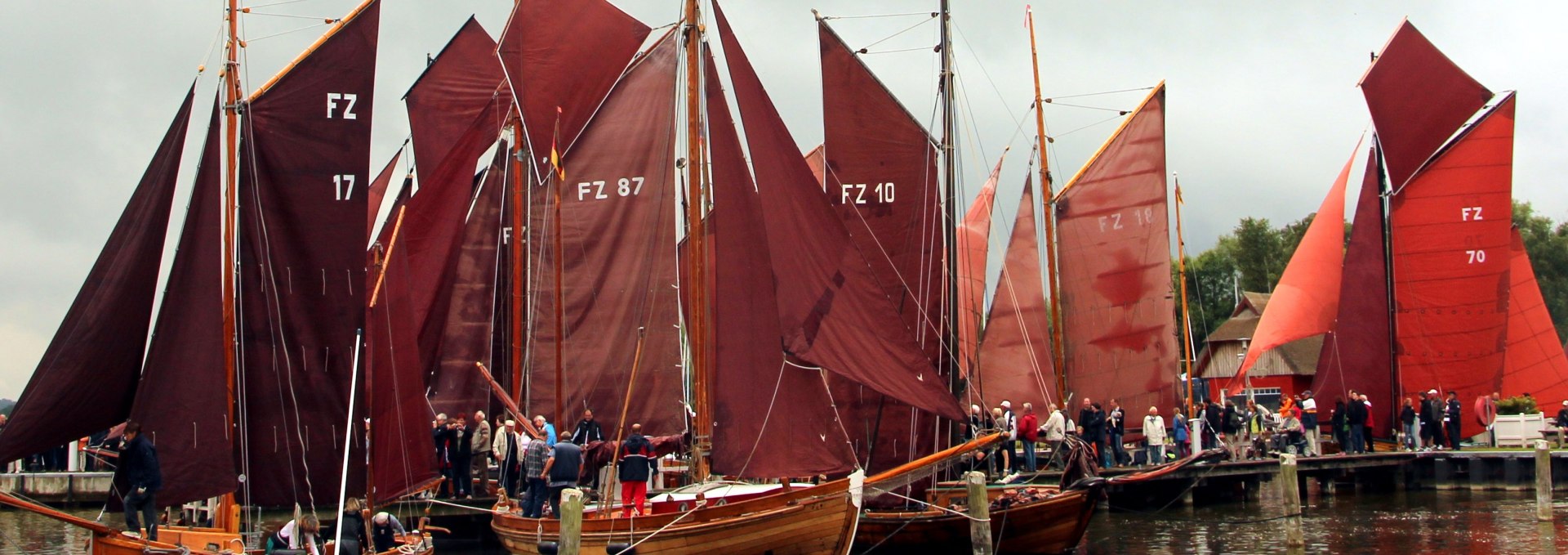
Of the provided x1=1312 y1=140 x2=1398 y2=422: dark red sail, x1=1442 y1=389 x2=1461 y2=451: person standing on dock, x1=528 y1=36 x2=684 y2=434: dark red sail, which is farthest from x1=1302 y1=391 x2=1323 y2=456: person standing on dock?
x1=528 y1=36 x2=684 y2=434: dark red sail

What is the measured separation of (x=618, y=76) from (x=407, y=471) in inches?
410

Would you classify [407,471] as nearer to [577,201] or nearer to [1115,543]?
[577,201]

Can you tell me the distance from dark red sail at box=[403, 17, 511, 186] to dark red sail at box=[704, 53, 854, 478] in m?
17.2

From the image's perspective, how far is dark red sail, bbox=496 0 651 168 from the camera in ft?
111

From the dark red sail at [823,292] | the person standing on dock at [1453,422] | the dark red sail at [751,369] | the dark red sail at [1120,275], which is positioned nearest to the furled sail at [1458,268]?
the person standing on dock at [1453,422]

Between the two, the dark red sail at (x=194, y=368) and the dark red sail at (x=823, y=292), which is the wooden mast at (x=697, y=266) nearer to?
the dark red sail at (x=823, y=292)

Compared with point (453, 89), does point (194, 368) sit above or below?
below

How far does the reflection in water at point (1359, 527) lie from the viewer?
31.4m

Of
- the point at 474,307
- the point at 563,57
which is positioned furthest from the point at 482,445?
the point at 563,57

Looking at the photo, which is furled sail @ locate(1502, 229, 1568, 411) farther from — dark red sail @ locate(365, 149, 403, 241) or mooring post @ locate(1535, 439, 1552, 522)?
dark red sail @ locate(365, 149, 403, 241)

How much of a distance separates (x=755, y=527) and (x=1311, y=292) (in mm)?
29017

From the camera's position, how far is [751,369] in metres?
27.3

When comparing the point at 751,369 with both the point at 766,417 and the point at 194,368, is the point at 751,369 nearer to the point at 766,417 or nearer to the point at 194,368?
the point at 766,417

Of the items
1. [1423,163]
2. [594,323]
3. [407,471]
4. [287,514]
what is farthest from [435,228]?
[1423,163]
